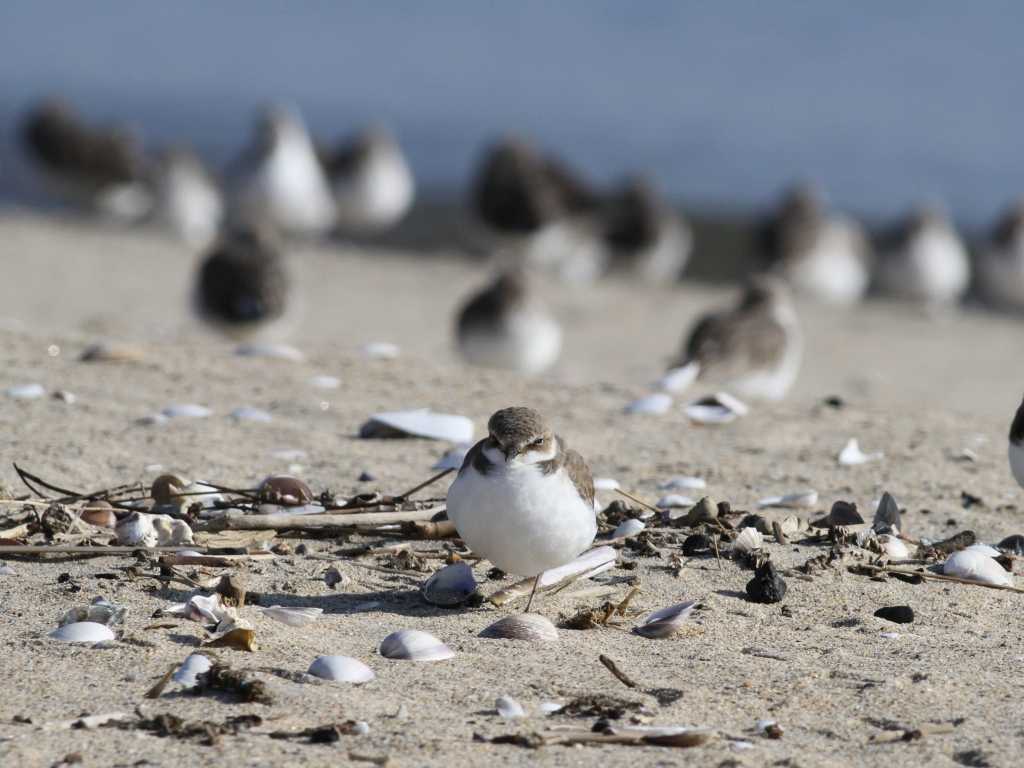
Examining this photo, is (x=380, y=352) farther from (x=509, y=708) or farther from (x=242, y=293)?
(x=509, y=708)

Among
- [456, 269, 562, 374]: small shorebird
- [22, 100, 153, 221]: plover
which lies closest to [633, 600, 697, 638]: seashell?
[456, 269, 562, 374]: small shorebird

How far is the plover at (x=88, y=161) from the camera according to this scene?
1917 cm

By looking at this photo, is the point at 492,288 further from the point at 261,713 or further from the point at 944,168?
the point at 944,168

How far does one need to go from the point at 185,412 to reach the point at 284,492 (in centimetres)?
126

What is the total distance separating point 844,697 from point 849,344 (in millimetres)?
10358

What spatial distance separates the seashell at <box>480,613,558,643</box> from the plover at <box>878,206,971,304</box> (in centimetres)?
1348

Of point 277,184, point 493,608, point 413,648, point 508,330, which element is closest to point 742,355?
point 508,330

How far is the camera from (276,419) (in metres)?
5.87

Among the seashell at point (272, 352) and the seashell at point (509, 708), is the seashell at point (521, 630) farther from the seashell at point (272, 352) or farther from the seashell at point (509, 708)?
the seashell at point (272, 352)

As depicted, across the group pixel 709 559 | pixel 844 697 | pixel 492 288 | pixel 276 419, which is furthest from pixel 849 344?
pixel 844 697

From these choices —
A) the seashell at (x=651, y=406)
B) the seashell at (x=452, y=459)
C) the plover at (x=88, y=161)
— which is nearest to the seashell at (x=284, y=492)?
the seashell at (x=452, y=459)

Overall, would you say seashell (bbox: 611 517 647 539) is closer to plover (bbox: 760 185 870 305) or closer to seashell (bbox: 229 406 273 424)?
seashell (bbox: 229 406 273 424)

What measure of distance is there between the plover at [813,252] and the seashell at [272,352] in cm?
1024

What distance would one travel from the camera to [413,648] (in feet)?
11.8
